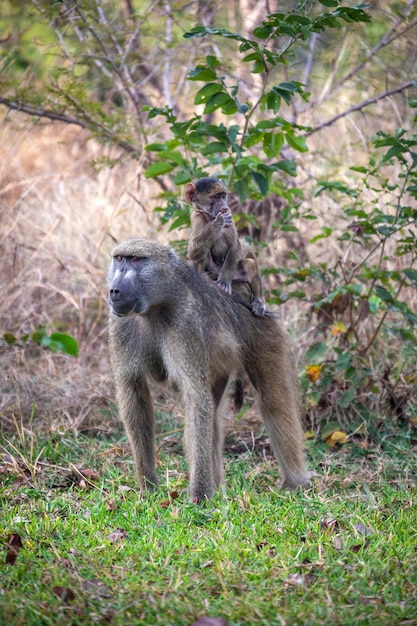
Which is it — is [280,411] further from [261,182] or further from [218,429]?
[261,182]

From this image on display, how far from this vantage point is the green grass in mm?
2559

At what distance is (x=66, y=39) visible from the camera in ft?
22.6

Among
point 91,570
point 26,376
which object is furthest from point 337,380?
point 91,570

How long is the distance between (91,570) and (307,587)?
80 centimetres

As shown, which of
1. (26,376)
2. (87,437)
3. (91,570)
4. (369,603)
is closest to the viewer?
(369,603)

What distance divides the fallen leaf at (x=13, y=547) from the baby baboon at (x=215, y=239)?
1683mm

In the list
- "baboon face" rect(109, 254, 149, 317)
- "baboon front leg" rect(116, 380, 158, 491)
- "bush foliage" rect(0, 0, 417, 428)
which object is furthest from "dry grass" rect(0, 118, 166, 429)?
"baboon face" rect(109, 254, 149, 317)

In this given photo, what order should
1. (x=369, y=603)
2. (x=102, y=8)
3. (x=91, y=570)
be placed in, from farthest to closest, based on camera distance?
1. (x=102, y=8)
2. (x=91, y=570)
3. (x=369, y=603)

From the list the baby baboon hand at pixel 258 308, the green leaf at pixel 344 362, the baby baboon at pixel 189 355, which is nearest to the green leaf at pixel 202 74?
the baby baboon at pixel 189 355

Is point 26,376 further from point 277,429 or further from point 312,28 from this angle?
point 312,28

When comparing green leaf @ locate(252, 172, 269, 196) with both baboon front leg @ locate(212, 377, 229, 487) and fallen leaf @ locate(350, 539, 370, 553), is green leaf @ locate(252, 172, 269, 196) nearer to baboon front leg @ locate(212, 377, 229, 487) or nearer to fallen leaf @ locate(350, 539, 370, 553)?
baboon front leg @ locate(212, 377, 229, 487)

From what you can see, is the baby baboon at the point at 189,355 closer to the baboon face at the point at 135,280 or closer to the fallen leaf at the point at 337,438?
the baboon face at the point at 135,280

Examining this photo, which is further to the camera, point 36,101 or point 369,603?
point 36,101

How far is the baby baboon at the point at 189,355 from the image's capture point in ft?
12.0
